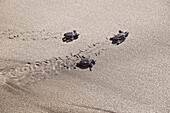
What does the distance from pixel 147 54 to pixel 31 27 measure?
2500 mm

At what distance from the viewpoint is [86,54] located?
4.78 meters

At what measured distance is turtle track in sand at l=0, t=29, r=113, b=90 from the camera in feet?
14.3

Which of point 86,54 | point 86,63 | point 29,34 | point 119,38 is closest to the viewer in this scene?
point 86,63

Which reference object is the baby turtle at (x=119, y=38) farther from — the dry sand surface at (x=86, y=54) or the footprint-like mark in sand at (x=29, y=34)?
the footprint-like mark in sand at (x=29, y=34)

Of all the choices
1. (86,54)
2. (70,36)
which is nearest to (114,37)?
(86,54)

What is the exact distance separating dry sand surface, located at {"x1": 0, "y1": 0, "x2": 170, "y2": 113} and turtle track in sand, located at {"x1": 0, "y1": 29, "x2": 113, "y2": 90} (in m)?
0.02

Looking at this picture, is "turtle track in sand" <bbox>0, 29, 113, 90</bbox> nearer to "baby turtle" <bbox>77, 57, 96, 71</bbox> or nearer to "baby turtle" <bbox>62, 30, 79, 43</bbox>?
"baby turtle" <bbox>77, 57, 96, 71</bbox>

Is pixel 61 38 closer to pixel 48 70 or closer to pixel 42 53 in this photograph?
pixel 42 53

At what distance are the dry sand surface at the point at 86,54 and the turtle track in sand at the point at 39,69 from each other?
0.7 inches

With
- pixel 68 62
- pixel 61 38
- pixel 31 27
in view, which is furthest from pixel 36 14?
pixel 68 62

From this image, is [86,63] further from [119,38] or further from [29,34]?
[29,34]

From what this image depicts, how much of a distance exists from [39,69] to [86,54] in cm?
94

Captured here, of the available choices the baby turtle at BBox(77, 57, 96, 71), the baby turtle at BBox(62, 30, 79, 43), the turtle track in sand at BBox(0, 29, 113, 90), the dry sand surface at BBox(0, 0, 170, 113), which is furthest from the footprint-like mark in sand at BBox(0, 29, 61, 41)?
the baby turtle at BBox(77, 57, 96, 71)

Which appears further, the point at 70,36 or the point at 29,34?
the point at 29,34
